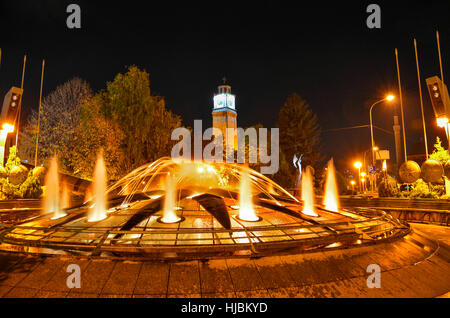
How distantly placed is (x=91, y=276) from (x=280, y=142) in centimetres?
3817

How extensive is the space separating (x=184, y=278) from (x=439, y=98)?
19.3 m

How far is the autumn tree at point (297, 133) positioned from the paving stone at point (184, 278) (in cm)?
A: 3579

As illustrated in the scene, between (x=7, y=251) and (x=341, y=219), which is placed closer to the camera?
(x=7, y=251)

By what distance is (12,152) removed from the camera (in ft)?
63.4

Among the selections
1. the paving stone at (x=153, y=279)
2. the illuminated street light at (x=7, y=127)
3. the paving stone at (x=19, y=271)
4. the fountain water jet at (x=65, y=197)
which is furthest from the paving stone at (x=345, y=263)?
the illuminated street light at (x=7, y=127)

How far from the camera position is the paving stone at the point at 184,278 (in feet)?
12.1

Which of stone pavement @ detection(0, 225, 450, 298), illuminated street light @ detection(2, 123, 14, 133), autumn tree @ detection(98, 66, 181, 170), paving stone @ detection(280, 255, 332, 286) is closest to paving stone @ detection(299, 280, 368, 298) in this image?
stone pavement @ detection(0, 225, 450, 298)

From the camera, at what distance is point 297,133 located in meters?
39.8

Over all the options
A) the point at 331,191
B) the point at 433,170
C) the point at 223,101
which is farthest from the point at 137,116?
the point at 223,101

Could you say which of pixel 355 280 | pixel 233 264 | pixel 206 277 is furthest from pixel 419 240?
pixel 206 277

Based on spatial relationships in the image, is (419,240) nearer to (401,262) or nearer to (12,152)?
(401,262)

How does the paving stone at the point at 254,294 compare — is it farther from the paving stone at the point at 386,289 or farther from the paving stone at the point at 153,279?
the paving stone at the point at 386,289

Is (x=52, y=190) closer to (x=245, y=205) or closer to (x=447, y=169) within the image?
(x=245, y=205)

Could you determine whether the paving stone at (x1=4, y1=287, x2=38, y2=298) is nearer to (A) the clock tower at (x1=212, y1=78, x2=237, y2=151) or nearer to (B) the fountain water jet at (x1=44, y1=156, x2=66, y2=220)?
(B) the fountain water jet at (x1=44, y1=156, x2=66, y2=220)
